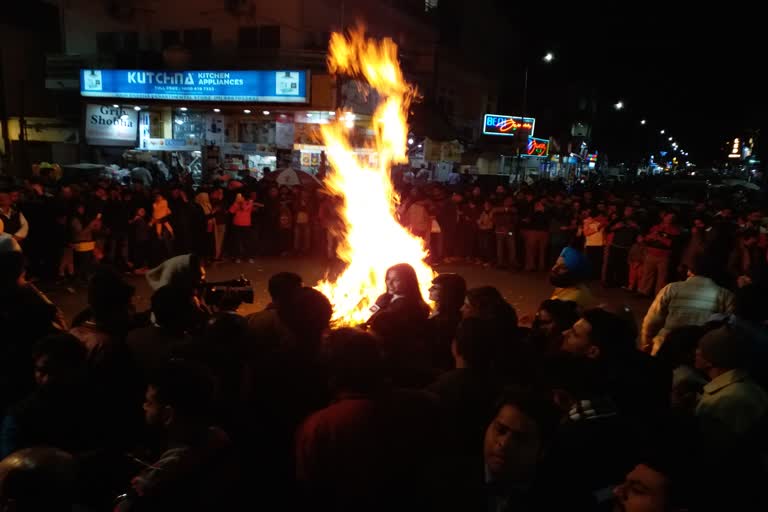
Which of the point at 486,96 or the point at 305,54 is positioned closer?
the point at 305,54

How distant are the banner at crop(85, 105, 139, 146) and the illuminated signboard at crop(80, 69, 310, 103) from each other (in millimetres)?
819

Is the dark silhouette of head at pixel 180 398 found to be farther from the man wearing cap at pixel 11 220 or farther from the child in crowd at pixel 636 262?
the child in crowd at pixel 636 262

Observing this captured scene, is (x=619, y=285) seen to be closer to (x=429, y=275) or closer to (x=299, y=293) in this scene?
(x=429, y=275)

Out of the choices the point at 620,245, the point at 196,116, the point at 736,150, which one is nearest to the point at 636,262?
the point at 620,245

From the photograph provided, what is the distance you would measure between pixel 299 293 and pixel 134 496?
1596 mm

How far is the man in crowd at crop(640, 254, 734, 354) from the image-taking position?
17.4 ft

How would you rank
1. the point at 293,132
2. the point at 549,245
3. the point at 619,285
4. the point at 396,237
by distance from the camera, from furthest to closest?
the point at 293,132, the point at 549,245, the point at 619,285, the point at 396,237

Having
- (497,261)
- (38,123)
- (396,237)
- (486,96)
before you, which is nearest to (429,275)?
(396,237)

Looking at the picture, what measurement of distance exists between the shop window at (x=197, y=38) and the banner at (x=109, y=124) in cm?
354

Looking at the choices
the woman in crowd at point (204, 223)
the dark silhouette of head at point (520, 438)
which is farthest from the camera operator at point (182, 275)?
the woman in crowd at point (204, 223)

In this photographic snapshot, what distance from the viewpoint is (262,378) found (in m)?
3.02

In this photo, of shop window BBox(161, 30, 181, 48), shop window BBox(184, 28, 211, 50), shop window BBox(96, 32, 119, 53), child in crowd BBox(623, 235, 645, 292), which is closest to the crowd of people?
child in crowd BBox(623, 235, 645, 292)

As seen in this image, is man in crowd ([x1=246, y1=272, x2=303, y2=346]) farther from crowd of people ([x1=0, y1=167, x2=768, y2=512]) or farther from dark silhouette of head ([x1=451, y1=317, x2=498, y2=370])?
dark silhouette of head ([x1=451, y1=317, x2=498, y2=370])

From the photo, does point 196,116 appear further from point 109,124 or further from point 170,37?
point 170,37
